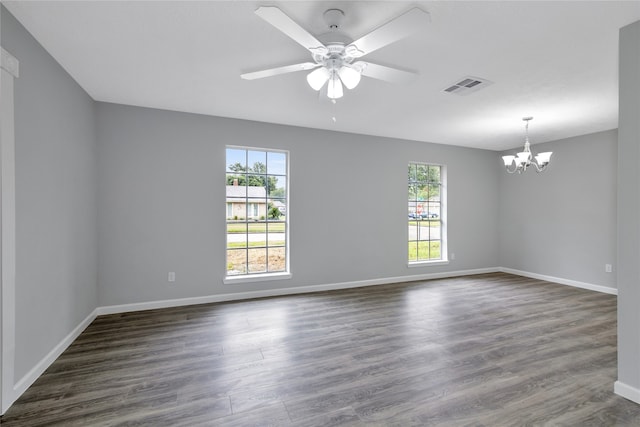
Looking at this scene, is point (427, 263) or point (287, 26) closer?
point (287, 26)

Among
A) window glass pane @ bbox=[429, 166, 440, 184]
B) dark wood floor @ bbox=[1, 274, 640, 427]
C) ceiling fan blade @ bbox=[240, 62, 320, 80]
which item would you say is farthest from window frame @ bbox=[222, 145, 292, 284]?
window glass pane @ bbox=[429, 166, 440, 184]

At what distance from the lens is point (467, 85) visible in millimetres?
3139

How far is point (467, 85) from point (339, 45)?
1829 millimetres

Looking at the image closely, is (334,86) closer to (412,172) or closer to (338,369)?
(338,369)

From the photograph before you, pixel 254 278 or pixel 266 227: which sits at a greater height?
pixel 266 227

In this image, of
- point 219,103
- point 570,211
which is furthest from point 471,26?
point 570,211

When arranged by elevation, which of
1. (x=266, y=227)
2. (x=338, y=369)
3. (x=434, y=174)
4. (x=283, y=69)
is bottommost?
(x=338, y=369)

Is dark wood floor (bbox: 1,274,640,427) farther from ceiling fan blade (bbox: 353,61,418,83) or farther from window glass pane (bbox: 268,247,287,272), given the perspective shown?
ceiling fan blade (bbox: 353,61,418,83)

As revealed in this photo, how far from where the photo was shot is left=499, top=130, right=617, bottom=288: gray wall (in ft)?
16.0

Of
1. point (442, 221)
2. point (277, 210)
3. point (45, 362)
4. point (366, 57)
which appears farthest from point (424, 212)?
point (45, 362)

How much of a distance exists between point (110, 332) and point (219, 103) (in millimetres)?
2831

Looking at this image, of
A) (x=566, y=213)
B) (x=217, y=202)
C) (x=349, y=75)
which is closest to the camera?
(x=349, y=75)

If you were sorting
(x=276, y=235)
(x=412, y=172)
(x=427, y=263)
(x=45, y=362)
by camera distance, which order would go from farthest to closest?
1. (x=412, y=172)
2. (x=427, y=263)
3. (x=276, y=235)
4. (x=45, y=362)

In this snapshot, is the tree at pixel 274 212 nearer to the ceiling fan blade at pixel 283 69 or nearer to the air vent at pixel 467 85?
the ceiling fan blade at pixel 283 69
